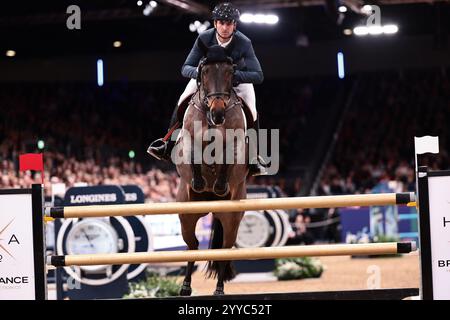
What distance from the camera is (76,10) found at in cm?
1716

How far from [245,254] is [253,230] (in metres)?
6.21

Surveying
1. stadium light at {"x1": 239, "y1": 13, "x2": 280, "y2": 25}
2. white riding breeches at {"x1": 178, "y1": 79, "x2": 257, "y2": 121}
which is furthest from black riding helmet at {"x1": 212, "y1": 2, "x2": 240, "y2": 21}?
stadium light at {"x1": 239, "y1": 13, "x2": 280, "y2": 25}

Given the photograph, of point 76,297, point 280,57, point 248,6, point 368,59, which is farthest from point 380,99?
point 76,297

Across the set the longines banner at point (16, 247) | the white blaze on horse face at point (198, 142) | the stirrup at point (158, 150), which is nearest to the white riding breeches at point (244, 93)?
the stirrup at point (158, 150)

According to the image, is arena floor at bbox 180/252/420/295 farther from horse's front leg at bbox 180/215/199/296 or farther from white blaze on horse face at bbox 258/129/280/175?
horse's front leg at bbox 180/215/199/296

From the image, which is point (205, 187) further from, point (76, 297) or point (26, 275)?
point (76, 297)

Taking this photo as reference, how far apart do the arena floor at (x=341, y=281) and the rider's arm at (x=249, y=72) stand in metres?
3.00

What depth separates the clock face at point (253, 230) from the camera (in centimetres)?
1172

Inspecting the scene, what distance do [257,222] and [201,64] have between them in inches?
236

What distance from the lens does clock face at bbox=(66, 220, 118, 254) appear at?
9.17 meters

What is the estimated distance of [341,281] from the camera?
10.5 m

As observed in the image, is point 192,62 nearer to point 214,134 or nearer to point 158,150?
point 214,134

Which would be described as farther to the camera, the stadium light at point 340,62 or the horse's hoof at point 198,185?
the stadium light at point 340,62

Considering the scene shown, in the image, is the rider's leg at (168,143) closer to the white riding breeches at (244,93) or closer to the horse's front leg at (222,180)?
the white riding breeches at (244,93)
